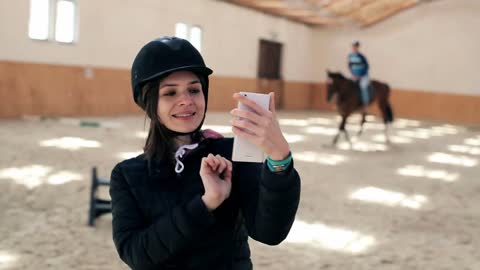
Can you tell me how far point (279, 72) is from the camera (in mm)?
16766

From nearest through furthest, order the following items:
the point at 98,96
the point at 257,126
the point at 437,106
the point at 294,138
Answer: the point at 257,126, the point at 294,138, the point at 98,96, the point at 437,106

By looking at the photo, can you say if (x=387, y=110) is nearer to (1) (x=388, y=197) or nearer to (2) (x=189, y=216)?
(1) (x=388, y=197)

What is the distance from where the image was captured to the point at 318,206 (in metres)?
4.25

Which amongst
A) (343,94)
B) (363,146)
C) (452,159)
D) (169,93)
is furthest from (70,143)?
(169,93)

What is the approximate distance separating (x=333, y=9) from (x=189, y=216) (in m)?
14.8

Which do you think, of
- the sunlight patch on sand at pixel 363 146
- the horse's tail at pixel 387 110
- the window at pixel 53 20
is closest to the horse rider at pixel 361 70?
the sunlight patch on sand at pixel 363 146

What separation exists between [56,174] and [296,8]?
37.0 feet

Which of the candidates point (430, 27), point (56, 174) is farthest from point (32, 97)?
point (430, 27)

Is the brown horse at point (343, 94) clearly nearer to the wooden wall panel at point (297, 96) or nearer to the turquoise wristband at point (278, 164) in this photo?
the turquoise wristband at point (278, 164)

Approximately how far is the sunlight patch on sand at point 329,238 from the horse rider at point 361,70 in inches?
200

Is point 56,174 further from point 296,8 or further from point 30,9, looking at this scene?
point 296,8

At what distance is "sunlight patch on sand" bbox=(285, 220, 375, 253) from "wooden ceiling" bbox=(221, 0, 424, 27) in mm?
10895

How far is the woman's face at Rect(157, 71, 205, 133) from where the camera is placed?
1255 mm

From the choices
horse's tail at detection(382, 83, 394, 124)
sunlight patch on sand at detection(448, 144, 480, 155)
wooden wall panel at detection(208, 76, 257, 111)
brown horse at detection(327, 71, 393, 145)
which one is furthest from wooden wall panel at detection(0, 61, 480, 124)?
sunlight patch on sand at detection(448, 144, 480, 155)
